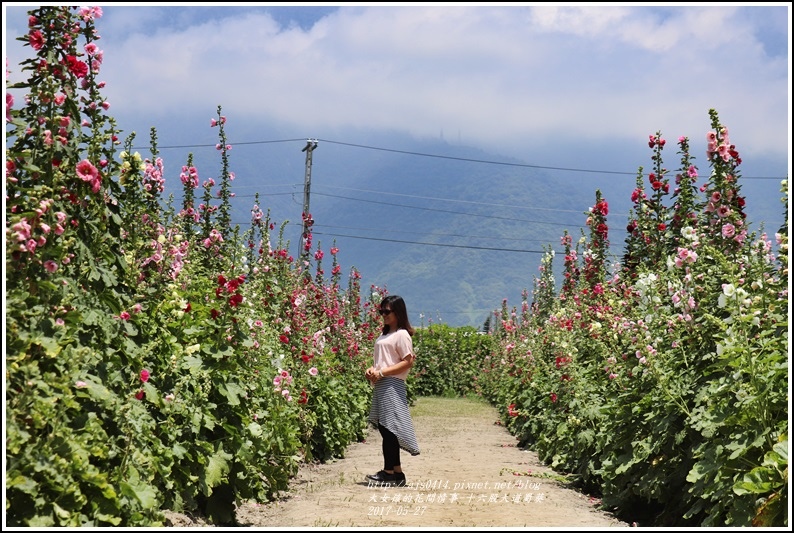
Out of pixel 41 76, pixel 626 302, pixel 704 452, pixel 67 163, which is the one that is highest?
pixel 41 76

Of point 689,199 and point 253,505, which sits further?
point 689,199

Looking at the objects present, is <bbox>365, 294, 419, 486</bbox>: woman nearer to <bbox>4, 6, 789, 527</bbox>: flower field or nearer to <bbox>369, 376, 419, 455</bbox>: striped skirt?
<bbox>369, 376, 419, 455</bbox>: striped skirt

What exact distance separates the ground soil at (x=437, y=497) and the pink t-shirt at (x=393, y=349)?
1099 millimetres

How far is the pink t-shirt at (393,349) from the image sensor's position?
8344 mm

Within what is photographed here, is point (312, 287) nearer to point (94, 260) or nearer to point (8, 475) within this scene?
point (94, 260)

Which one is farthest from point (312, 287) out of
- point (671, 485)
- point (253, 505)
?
point (671, 485)

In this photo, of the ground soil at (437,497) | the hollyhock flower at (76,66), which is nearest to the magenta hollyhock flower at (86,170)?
the hollyhock flower at (76,66)

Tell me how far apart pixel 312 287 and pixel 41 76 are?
850cm

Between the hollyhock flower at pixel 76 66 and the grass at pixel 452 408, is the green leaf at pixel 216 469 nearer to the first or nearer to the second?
the hollyhock flower at pixel 76 66

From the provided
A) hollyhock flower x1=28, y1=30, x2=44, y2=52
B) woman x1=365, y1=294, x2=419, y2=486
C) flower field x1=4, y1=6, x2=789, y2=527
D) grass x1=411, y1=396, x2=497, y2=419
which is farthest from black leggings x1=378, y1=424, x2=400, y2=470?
grass x1=411, y1=396, x2=497, y2=419

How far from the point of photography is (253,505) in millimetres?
6812

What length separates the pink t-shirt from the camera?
834cm

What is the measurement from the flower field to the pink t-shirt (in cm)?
90

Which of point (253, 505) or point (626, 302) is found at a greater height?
point (626, 302)
